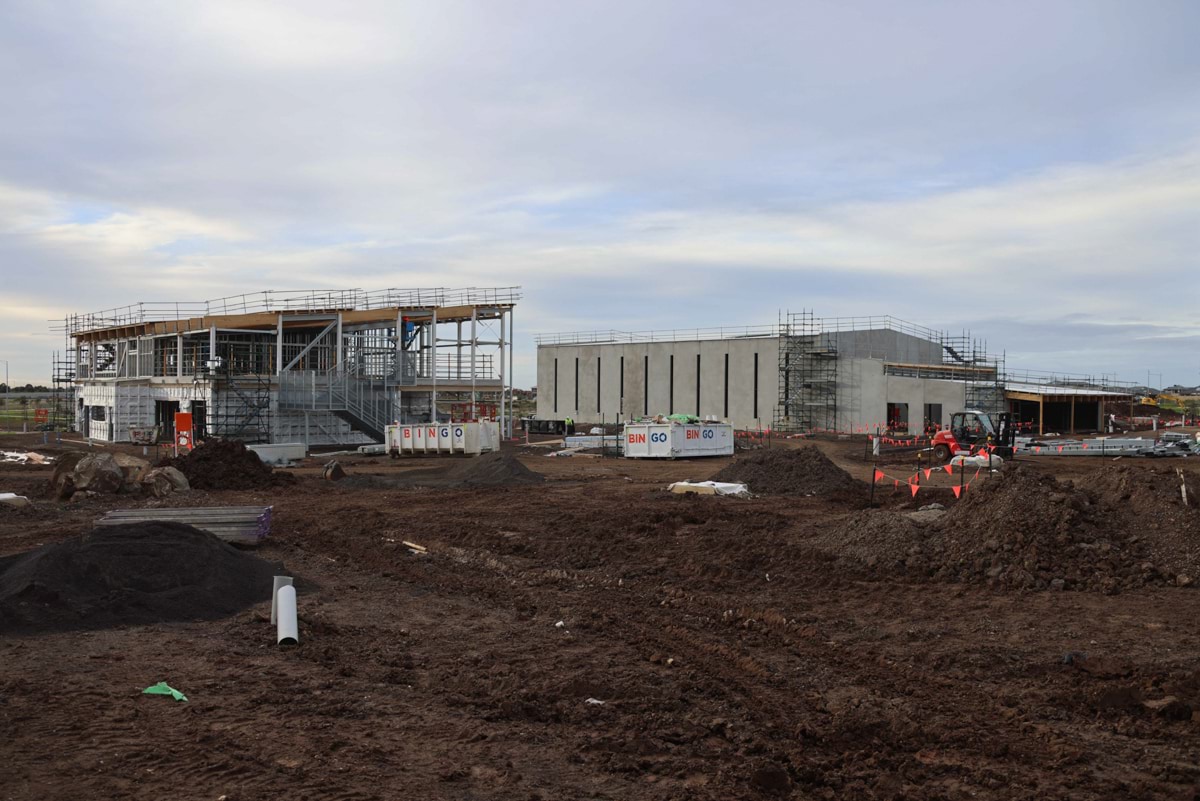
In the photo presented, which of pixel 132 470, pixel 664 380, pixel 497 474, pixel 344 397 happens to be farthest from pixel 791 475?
pixel 664 380

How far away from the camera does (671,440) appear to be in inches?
1465

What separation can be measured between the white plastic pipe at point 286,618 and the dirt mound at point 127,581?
→ 4.37ft

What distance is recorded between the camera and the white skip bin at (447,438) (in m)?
38.5

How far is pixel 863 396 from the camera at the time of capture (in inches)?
2248

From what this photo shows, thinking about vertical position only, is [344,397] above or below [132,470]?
above

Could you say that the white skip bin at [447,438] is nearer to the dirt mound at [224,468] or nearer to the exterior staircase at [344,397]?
the exterior staircase at [344,397]

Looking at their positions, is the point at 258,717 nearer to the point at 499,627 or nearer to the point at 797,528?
the point at 499,627

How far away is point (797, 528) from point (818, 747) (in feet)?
34.4

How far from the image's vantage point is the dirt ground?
6.16 metres

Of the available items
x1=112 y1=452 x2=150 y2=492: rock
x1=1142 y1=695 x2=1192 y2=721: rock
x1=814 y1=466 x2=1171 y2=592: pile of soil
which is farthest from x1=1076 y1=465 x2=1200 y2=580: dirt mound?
x1=112 y1=452 x2=150 y2=492: rock

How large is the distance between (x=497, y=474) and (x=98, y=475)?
10484 mm

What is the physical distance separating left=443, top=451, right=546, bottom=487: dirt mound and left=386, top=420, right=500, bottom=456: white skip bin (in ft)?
26.9

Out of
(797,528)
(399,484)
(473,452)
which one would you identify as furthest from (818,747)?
(473,452)

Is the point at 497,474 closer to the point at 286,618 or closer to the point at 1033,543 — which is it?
the point at 1033,543
